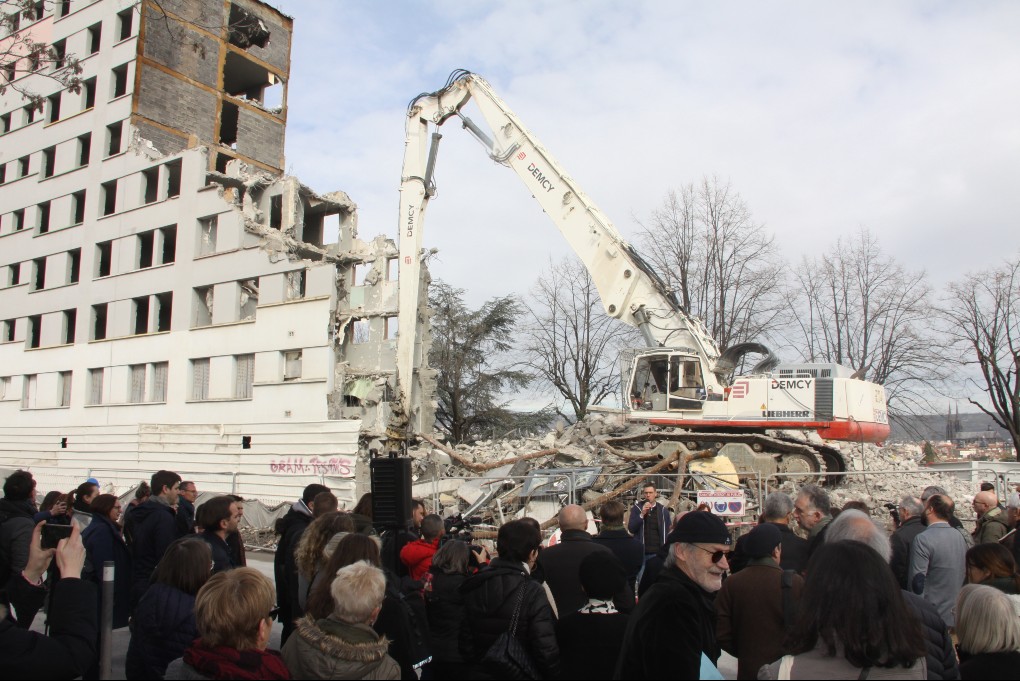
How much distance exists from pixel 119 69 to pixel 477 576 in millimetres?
29501

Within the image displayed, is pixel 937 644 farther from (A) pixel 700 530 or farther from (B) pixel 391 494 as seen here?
(B) pixel 391 494

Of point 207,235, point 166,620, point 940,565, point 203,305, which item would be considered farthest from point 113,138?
point 940,565

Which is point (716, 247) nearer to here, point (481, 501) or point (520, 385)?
point (520, 385)

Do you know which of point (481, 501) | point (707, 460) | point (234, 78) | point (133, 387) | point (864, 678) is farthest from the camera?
point (234, 78)

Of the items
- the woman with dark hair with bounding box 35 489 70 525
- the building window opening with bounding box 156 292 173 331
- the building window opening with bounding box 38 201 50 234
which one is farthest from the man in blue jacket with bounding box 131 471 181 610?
the building window opening with bounding box 38 201 50 234

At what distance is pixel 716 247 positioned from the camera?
110 ft

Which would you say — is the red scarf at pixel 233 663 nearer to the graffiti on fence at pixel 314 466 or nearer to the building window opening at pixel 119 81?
the graffiti on fence at pixel 314 466

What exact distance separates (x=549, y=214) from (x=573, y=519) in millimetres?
16210

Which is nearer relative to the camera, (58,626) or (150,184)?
(58,626)

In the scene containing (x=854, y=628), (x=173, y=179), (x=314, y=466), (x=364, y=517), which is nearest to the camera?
(x=854, y=628)

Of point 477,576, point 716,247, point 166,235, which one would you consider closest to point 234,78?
point 166,235

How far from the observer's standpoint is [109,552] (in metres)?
6.32

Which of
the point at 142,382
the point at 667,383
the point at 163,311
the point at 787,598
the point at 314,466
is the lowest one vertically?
the point at 314,466

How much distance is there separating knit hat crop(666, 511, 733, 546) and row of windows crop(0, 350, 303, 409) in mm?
20828
